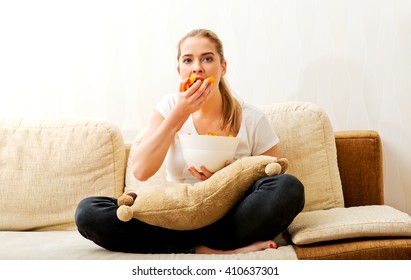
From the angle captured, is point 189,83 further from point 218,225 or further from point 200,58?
point 218,225

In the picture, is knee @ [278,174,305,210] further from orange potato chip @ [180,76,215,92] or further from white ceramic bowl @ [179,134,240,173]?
orange potato chip @ [180,76,215,92]

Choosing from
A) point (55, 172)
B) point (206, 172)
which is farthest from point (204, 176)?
point (55, 172)

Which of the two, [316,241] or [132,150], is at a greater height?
[132,150]

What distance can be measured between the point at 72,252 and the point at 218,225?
37 cm

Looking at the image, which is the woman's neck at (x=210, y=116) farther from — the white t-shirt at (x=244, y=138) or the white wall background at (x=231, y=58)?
the white wall background at (x=231, y=58)

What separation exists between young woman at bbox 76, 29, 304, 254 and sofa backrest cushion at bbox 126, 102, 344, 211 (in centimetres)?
17

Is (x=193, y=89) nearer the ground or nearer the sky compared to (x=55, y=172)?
nearer the sky

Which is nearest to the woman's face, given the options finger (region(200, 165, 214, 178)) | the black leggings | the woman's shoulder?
the woman's shoulder

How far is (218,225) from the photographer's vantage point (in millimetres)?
1474

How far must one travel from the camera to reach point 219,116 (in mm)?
1723

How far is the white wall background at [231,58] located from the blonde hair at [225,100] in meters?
0.33
